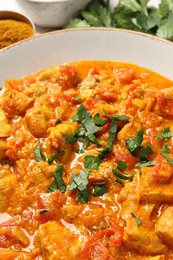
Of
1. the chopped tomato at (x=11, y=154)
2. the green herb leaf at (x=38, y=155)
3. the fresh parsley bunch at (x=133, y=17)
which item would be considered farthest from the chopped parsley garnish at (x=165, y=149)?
the fresh parsley bunch at (x=133, y=17)

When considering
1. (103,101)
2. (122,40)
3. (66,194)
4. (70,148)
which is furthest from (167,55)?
(66,194)

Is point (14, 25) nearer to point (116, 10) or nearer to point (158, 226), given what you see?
point (116, 10)

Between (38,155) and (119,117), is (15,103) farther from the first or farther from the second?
(119,117)

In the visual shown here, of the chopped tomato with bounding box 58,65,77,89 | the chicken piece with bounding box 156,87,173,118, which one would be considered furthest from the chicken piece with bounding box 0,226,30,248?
the chicken piece with bounding box 156,87,173,118

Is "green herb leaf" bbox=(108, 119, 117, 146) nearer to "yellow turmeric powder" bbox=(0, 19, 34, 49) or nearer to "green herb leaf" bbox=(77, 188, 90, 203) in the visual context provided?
"green herb leaf" bbox=(77, 188, 90, 203)

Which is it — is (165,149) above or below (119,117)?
below

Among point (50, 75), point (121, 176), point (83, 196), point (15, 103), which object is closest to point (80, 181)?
point (83, 196)
